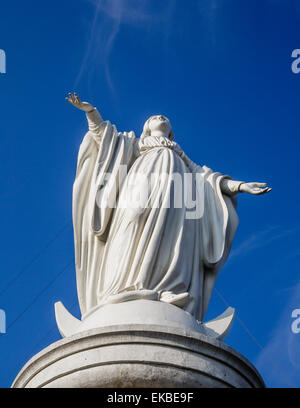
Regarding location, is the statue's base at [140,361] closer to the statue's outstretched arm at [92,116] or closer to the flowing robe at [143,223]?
the flowing robe at [143,223]

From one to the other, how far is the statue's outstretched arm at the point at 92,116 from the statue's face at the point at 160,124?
1061 millimetres

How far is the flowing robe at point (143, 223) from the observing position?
32.8ft

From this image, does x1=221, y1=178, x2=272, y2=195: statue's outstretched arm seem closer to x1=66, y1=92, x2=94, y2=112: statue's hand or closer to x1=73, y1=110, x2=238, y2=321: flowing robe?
x1=73, y1=110, x2=238, y2=321: flowing robe

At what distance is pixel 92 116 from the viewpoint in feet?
38.6

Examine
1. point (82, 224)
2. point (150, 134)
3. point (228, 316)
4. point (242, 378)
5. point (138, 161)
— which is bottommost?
point (242, 378)

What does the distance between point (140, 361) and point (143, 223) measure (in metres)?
2.66

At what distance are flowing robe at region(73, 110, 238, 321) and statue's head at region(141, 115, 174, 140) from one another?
0.31 metres

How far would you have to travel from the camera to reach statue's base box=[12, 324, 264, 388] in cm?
809

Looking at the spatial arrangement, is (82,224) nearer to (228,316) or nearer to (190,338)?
(228,316)

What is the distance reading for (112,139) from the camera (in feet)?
38.8

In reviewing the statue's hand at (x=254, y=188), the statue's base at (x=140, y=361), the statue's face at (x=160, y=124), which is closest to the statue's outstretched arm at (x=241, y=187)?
the statue's hand at (x=254, y=188)

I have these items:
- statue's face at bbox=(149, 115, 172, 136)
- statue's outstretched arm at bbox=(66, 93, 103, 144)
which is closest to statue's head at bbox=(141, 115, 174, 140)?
statue's face at bbox=(149, 115, 172, 136)
